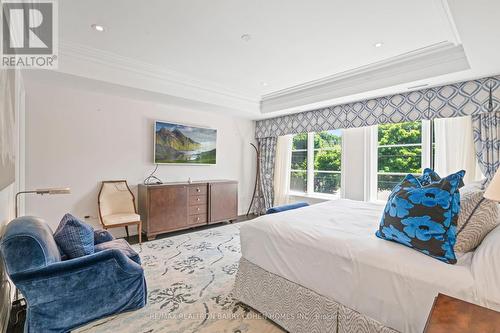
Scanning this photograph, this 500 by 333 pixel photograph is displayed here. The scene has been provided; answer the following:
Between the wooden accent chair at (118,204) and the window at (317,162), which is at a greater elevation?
the window at (317,162)

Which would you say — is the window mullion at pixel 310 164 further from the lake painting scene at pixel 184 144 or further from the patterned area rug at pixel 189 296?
the patterned area rug at pixel 189 296

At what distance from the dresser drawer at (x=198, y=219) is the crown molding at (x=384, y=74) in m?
2.64

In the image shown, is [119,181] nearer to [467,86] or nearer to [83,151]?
[83,151]

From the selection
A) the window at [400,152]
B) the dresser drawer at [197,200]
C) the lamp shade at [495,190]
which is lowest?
the dresser drawer at [197,200]

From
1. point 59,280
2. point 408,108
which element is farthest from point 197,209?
point 408,108

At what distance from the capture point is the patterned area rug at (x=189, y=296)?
6.07 ft

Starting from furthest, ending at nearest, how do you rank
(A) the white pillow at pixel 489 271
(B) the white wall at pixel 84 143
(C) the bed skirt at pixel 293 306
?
(B) the white wall at pixel 84 143, (C) the bed skirt at pixel 293 306, (A) the white pillow at pixel 489 271

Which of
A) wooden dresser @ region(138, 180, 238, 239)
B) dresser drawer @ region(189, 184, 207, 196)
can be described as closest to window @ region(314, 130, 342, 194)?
wooden dresser @ region(138, 180, 238, 239)

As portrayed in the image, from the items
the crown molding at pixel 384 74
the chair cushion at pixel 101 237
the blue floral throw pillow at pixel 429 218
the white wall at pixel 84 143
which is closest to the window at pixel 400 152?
the crown molding at pixel 384 74

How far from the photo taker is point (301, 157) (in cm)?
537

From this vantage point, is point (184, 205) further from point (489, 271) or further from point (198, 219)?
point (489, 271)

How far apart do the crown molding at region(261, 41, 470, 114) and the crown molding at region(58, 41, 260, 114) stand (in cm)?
126

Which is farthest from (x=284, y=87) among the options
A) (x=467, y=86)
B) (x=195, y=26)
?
(x=467, y=86)

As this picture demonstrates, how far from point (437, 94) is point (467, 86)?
30 cm
